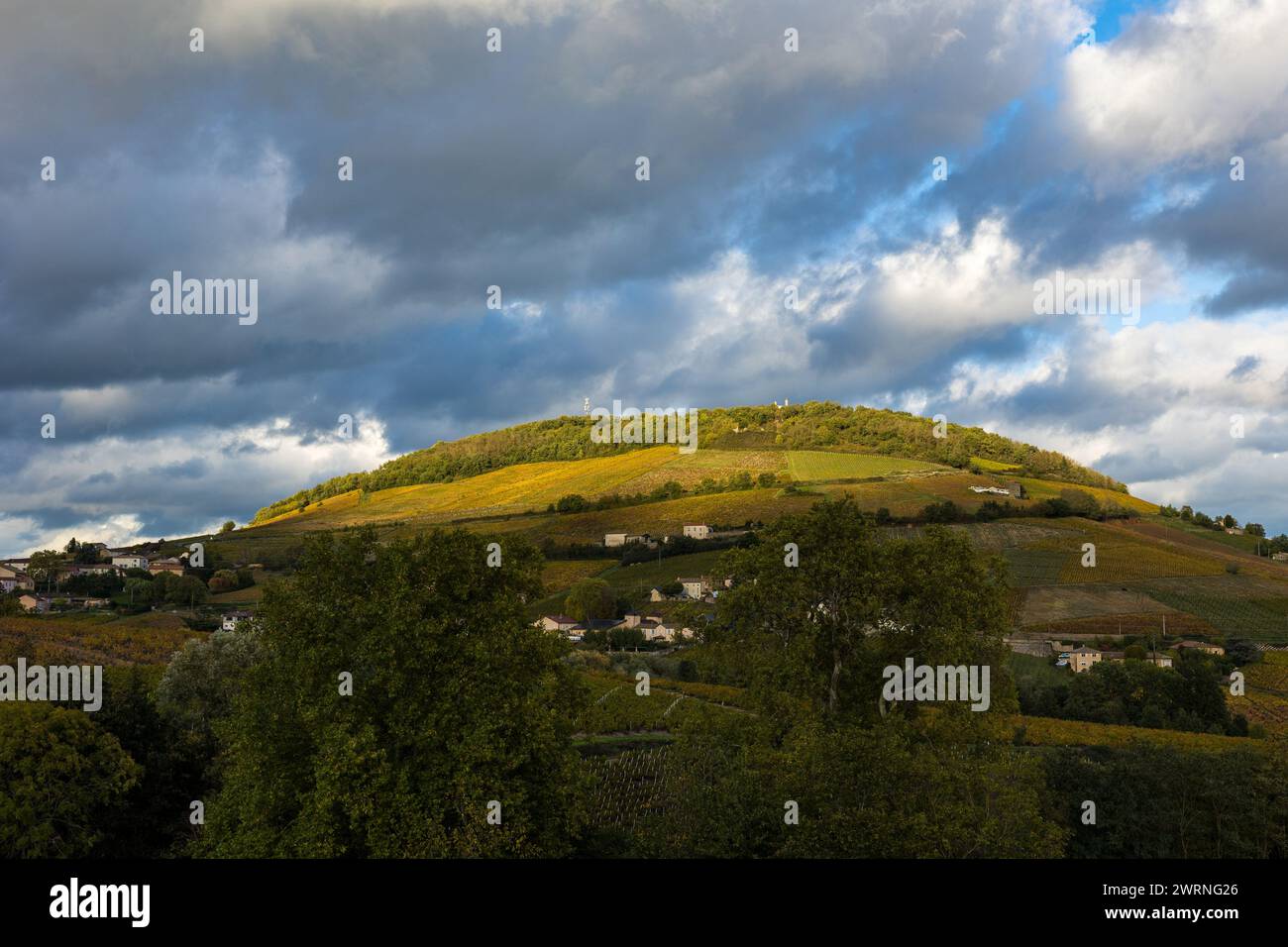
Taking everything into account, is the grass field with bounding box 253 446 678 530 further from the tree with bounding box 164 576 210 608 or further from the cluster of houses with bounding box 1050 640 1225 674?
the cluster of houses with bounding box 1050 640 1225 674

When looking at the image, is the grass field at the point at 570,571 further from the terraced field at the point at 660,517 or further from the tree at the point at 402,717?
the tree at the point at 402,717

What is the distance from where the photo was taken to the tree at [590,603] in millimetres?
118812

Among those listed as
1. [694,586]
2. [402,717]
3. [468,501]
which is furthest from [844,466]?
[402,717]

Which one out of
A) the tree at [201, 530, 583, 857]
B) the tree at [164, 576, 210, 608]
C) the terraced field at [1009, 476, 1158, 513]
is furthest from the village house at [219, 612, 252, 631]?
the terraced field at [1009, 476, 1158, 513]

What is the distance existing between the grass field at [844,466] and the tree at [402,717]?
143 metres

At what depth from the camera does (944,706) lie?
109ft

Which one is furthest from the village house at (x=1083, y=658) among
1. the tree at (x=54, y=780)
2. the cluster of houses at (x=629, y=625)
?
the tree at (x=54, y=780)

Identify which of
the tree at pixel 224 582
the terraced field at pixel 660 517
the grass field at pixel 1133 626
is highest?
the terraced field at pixel 660 517

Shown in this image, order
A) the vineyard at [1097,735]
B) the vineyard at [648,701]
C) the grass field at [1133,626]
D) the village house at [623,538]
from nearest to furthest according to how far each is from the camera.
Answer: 1. the vineyard at [1097,735]
2. the vineyard at [648,701]
3. the grass field at [1133,626]
4. the village house at [623,538]

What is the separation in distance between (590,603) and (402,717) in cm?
9079

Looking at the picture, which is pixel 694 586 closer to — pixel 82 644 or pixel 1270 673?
pixel 1270 673

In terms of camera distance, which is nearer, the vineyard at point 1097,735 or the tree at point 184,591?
the vineyard at point 1097,735

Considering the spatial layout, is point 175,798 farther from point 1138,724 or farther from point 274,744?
point 1138,724
